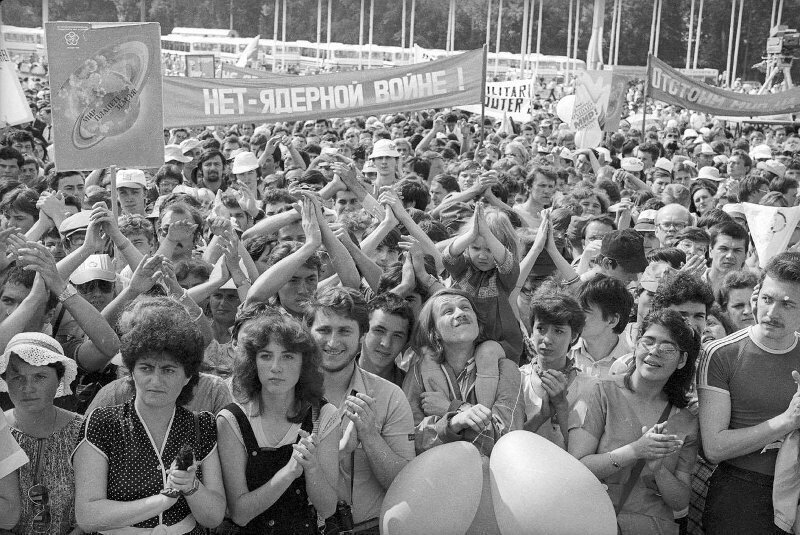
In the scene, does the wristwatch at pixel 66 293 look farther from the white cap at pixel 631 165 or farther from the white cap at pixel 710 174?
the white cap at pixel 710 174

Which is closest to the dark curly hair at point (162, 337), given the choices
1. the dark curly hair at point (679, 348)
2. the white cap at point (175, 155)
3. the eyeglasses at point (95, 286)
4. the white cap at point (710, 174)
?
the eyeglasses at point (95, 286)

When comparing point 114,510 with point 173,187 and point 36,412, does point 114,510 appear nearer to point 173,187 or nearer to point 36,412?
point 36,412

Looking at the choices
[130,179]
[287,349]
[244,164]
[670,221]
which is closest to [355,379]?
[287,349]

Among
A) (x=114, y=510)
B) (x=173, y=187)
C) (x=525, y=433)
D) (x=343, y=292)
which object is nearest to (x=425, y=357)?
(x=343, y=292)

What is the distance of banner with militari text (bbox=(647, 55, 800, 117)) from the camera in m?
14.4

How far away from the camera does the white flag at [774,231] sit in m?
5.82

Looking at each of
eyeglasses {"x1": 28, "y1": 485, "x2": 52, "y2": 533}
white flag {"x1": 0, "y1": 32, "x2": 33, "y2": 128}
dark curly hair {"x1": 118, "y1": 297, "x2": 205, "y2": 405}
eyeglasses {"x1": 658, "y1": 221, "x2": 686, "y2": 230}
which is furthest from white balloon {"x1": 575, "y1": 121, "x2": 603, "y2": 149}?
eyeglasses {"x1": 28, "y1": 485, "x2": 52, "y2": 533}

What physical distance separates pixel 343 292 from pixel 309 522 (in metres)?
1.01

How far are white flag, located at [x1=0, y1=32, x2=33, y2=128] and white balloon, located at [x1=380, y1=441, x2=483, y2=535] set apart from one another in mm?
5320

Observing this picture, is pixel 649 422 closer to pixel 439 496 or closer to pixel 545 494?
pixel 545 494

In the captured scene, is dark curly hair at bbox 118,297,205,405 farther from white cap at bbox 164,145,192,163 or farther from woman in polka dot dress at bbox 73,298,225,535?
white cap at bbox 164,145,192,163

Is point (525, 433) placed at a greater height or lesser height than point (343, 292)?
lesser

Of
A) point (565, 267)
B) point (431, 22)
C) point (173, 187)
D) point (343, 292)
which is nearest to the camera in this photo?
point (343, 292)

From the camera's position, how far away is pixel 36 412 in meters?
3.79
